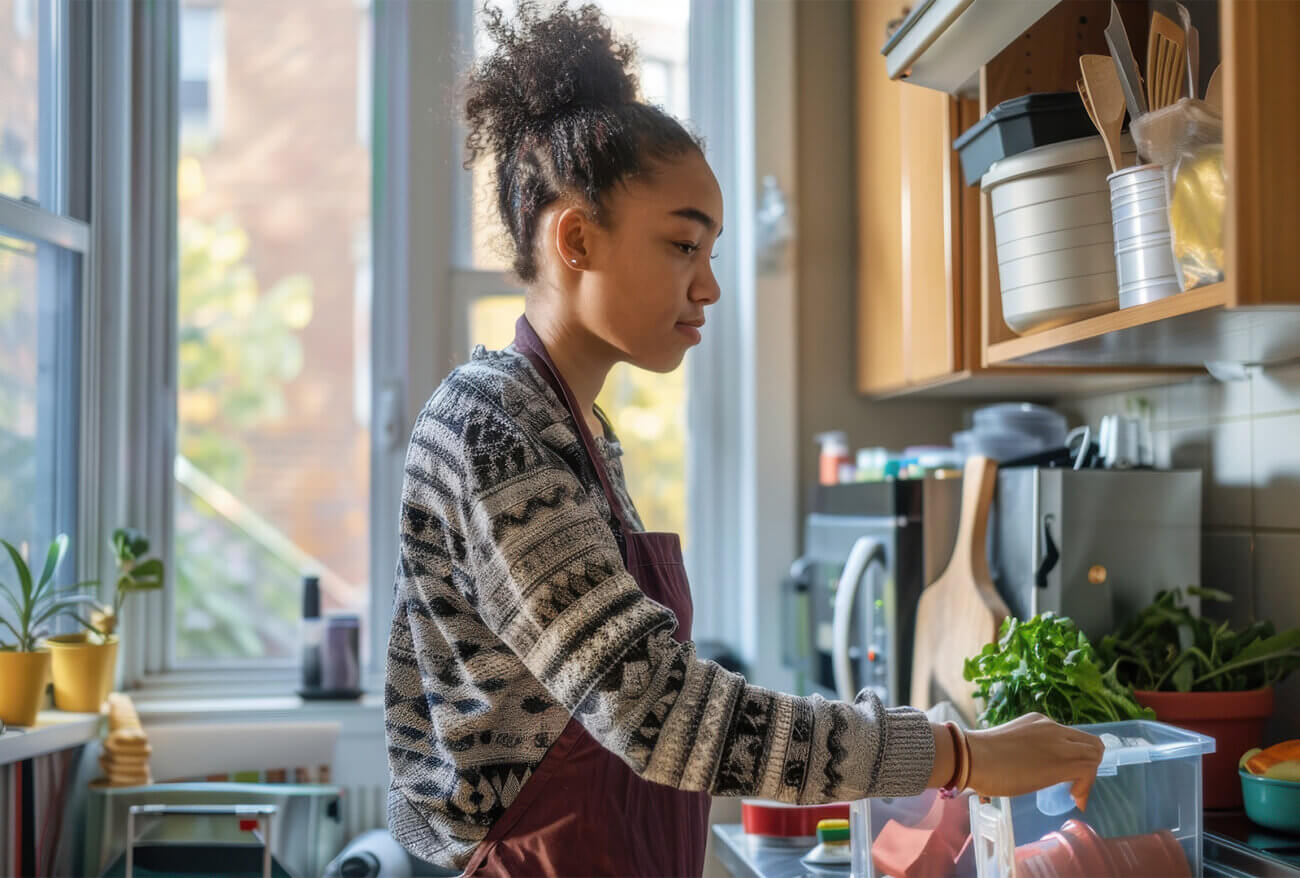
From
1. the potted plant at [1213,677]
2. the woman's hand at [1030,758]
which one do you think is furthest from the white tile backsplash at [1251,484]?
the woman's hand at [1030,758]

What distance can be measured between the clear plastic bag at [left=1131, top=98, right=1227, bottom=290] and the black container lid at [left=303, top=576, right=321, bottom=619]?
5.49 ft

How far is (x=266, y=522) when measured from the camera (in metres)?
2.40

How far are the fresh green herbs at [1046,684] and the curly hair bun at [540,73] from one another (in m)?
0.68

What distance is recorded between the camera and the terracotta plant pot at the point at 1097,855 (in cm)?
101

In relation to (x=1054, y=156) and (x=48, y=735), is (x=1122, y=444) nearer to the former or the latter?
(x=1054, y=156)

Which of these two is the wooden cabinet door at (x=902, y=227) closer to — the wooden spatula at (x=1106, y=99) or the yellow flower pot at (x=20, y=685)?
the wooden spatula at (x=1106, y=99)

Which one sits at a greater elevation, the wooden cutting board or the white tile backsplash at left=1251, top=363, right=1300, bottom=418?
the white tile backsplash at left=1251, top=363, right=1300, bottom=418

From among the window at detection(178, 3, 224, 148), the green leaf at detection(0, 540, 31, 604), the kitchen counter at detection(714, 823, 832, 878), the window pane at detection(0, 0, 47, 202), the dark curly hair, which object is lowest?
the kitchen counter at detection(714, 823, 832, 878)

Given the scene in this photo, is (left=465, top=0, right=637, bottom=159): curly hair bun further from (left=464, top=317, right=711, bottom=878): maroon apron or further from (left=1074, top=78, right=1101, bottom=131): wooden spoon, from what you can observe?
(left=1074, top=78, right=1101, bottom=131): wooden spoon

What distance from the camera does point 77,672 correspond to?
192 centimetres

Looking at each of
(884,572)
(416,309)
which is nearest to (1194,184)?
(884,572)

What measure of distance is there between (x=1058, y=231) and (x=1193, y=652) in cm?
52

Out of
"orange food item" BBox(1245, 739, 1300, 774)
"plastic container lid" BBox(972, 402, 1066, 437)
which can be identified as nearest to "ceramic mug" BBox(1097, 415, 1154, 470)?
"plastic container lid" BBox(972, 402, 1066, 437)

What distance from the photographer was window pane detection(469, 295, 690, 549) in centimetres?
252
